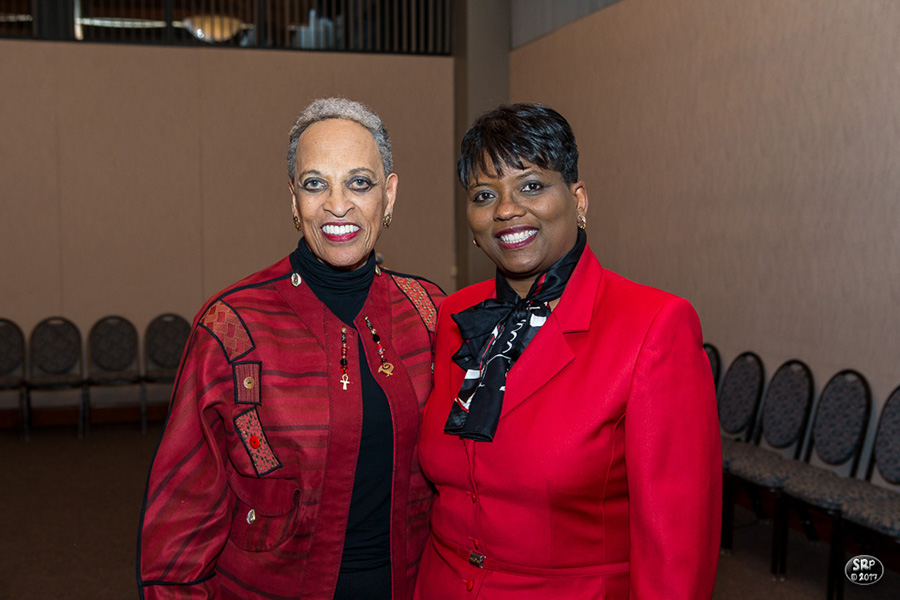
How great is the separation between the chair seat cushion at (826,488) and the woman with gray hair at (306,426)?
282cm

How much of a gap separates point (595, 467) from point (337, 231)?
0.73 metres

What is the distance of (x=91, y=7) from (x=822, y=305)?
731cm

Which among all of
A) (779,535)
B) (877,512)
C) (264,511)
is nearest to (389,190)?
(264,511)

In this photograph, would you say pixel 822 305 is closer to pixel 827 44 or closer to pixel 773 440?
pixel 773 440

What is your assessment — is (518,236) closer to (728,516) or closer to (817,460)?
(728,516)

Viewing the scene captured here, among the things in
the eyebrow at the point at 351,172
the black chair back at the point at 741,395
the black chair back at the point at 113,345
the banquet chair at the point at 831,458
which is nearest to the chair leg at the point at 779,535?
the banquet chair at the point at 831,458

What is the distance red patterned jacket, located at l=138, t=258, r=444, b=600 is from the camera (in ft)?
5.16

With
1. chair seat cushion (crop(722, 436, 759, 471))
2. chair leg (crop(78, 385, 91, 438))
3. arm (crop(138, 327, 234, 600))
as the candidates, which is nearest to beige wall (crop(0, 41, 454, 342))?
chair leg (crop(78, 385, 91, 438))

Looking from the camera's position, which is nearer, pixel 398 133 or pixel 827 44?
pixel 827 44

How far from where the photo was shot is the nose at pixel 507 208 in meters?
1.61

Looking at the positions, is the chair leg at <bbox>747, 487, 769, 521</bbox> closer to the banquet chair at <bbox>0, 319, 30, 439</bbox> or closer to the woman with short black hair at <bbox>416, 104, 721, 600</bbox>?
the woman with short black hair at <bbox>416, 104, 721, 600</bbox>

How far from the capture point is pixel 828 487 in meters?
3.97

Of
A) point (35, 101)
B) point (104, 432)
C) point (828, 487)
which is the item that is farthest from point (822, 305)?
point (35, 101)

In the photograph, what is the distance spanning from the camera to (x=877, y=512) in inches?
144
